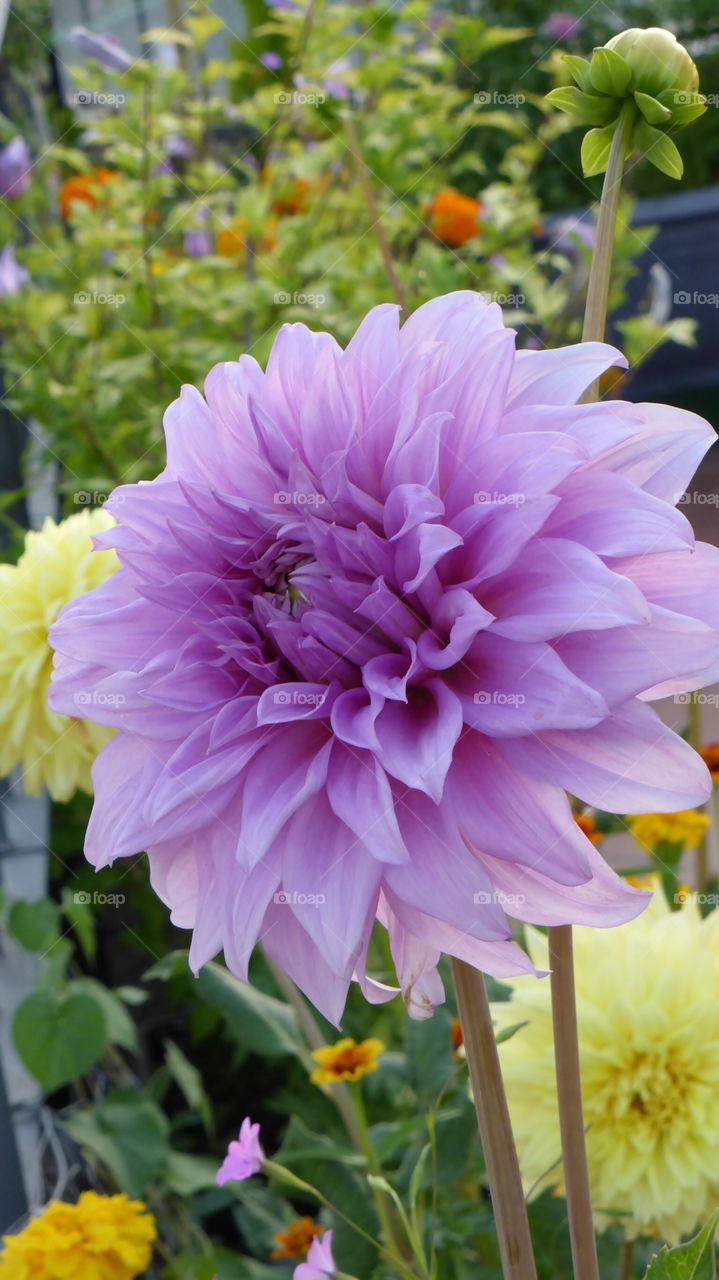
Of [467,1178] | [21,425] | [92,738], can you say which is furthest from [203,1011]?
[21,425]

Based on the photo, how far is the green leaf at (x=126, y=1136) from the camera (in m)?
0.84

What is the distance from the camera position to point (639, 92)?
34 centimetres

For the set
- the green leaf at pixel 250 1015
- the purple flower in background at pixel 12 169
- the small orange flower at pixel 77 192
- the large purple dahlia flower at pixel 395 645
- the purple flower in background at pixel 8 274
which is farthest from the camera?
the small orange flower at pixel 77 192

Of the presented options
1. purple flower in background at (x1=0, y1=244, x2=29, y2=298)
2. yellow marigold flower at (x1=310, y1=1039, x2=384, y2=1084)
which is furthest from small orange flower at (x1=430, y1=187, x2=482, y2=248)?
yellow marigold flower at (x1=310, y1=1039, x2=384, y2=1084)

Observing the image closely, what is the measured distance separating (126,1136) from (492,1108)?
2.12 feet

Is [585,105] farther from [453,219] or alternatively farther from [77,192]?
[77,192]

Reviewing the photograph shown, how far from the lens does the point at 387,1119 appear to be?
0.86 meters

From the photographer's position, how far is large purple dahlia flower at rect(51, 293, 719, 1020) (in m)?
0.29

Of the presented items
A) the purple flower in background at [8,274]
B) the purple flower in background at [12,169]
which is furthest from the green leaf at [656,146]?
the purple flower in background at [12,169]

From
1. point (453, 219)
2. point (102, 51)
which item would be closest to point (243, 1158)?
point (102, 51)

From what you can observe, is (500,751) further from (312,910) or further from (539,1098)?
(539,1098)

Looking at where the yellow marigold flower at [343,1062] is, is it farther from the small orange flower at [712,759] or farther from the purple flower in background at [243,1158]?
the small orange flower at [712,759]

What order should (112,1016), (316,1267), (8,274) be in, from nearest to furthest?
(316,1267), (112,1016), (8,274)

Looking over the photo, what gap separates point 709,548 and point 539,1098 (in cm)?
31
